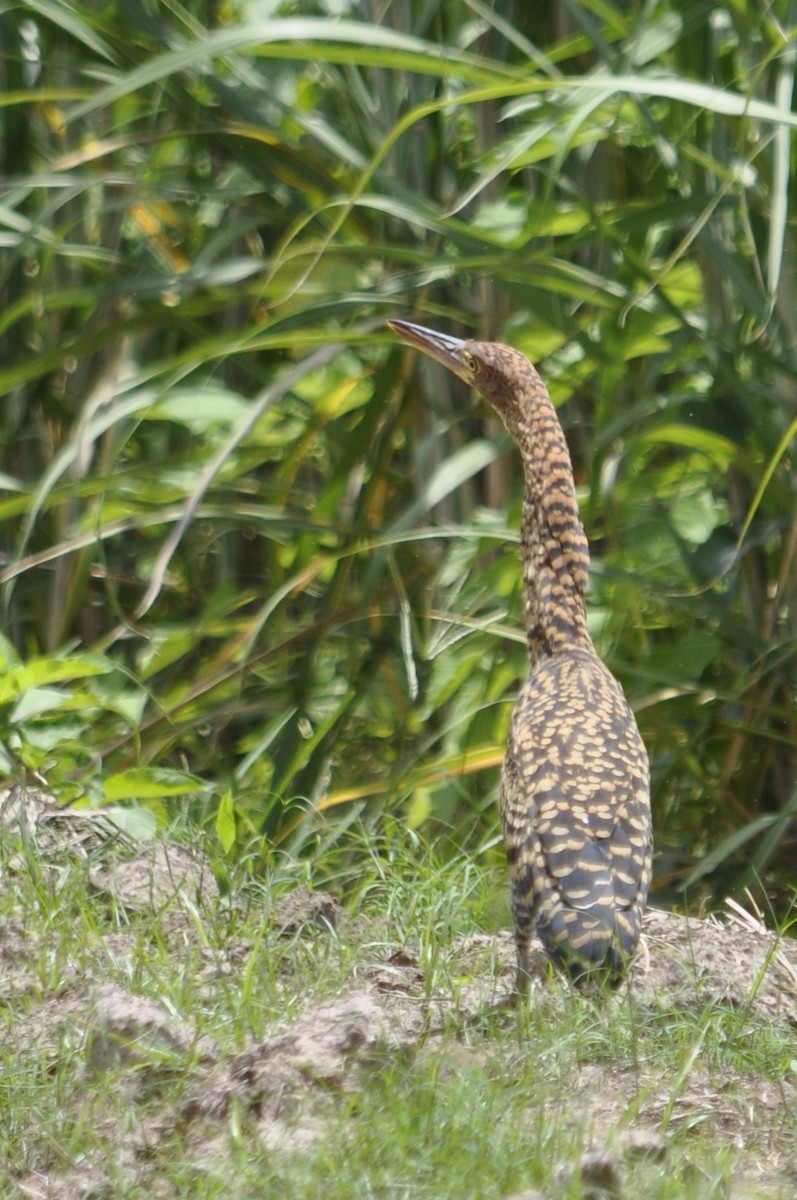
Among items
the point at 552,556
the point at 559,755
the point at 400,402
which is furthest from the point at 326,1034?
the point at 400,402

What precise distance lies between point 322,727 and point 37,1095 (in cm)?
206

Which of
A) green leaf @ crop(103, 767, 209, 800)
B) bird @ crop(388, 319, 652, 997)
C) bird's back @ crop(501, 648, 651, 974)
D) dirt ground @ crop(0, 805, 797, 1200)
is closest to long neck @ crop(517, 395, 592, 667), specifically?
bird @ crop(388, 319, 652, 997)

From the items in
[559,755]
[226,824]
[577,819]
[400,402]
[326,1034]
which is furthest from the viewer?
[400,402]

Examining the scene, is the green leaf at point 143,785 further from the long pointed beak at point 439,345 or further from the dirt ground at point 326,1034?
the long pointed beak at point 439,345

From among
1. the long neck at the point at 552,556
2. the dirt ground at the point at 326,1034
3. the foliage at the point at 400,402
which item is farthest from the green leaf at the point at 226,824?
the long neck at the point at 552,556

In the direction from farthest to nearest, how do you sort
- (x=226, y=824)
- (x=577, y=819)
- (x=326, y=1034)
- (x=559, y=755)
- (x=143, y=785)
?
(x=143, y=785) < (x=226, y=824) < (x=559, y=755) < (x=577, y=819) < (x=326, y=1034)

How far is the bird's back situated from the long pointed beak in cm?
91

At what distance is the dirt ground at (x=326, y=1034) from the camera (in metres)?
3.06

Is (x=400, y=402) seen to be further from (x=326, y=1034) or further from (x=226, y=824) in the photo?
(x=326, y=1034)

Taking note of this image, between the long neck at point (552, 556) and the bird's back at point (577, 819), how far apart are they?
184 mm

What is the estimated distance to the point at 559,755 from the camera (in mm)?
3896

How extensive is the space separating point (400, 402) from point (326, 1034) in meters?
2.53

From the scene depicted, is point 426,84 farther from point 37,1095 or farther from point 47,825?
point 37,1095

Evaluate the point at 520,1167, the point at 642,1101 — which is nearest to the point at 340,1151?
the point at 520,1167
